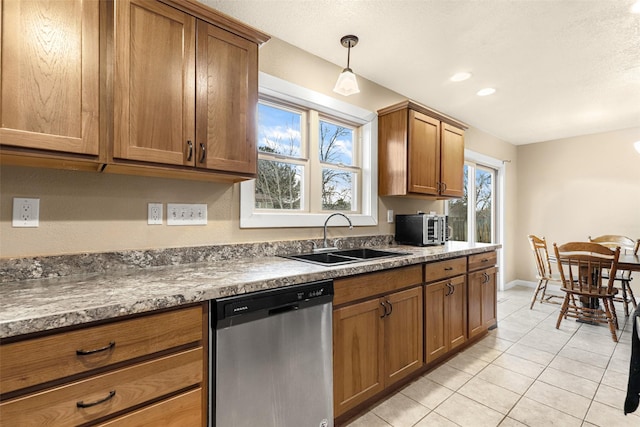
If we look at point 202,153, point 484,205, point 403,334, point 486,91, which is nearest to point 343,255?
point 403,334

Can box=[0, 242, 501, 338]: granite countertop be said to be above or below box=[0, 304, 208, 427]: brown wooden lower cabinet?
above

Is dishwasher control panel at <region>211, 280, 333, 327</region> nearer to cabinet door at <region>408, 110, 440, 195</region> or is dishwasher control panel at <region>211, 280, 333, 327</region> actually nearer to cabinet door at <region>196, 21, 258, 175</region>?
cabinet door at <region>196, 21, 258, 175</region>

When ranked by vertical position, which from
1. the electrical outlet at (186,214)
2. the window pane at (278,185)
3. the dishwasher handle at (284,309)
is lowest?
the dishwasher handle at (284,309)

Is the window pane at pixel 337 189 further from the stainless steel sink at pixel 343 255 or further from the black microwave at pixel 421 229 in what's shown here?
the black microwave at pixel 421 229

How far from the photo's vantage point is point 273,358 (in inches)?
53.8

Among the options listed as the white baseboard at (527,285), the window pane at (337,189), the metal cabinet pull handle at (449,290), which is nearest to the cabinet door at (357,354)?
the metal cabinet pull handle at (449,290)

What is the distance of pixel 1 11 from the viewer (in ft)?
3.50

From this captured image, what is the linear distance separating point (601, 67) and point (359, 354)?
308 cm

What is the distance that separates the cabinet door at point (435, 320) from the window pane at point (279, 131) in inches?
58.2

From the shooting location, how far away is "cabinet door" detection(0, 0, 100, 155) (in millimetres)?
1086

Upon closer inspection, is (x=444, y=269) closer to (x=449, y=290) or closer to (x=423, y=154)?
(x=449, y=290)

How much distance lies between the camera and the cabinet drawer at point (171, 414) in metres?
1.02

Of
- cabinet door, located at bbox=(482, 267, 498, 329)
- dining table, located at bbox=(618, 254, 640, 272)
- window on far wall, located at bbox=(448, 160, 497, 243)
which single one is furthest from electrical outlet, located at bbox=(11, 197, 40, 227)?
dining table, located at bbox=(618, 254, 640, 272)

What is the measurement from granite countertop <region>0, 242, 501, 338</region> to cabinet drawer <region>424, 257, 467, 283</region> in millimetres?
559
